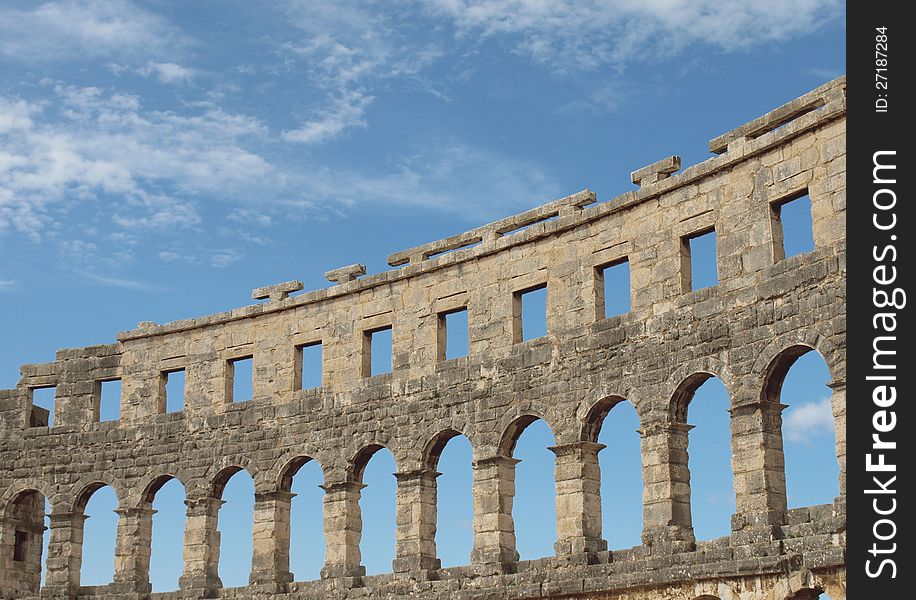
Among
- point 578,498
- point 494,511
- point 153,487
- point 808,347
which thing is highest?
point 808,347

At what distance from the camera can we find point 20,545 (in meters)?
30.6

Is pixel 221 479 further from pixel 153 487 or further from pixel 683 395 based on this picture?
pixel 683 395

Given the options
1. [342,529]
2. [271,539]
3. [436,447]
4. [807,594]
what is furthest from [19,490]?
[807,594]

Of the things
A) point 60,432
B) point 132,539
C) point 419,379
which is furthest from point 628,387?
point 60,432

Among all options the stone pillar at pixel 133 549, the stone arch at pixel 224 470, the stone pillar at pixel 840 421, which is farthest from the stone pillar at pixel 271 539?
the stone pillar at pixel 840 421

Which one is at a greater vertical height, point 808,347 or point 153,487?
point 808,347

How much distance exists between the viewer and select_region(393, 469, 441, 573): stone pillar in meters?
25.5

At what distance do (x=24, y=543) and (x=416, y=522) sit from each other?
33.0 feet

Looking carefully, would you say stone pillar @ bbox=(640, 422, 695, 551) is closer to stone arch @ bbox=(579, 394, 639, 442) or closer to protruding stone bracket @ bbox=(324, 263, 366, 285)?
stone arch @ bbox=(579, 394, 639, 442)

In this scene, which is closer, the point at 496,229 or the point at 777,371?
the point at 777,371

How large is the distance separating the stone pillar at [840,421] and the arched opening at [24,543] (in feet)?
57.9

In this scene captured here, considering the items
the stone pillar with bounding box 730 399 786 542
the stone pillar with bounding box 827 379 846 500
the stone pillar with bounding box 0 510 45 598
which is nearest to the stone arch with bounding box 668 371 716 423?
the stone pillar with bounding box 730 399 786 542

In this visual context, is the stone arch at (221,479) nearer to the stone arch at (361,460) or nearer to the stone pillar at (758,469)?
the stone arch at (361,460)

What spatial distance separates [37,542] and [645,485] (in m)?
14.9
